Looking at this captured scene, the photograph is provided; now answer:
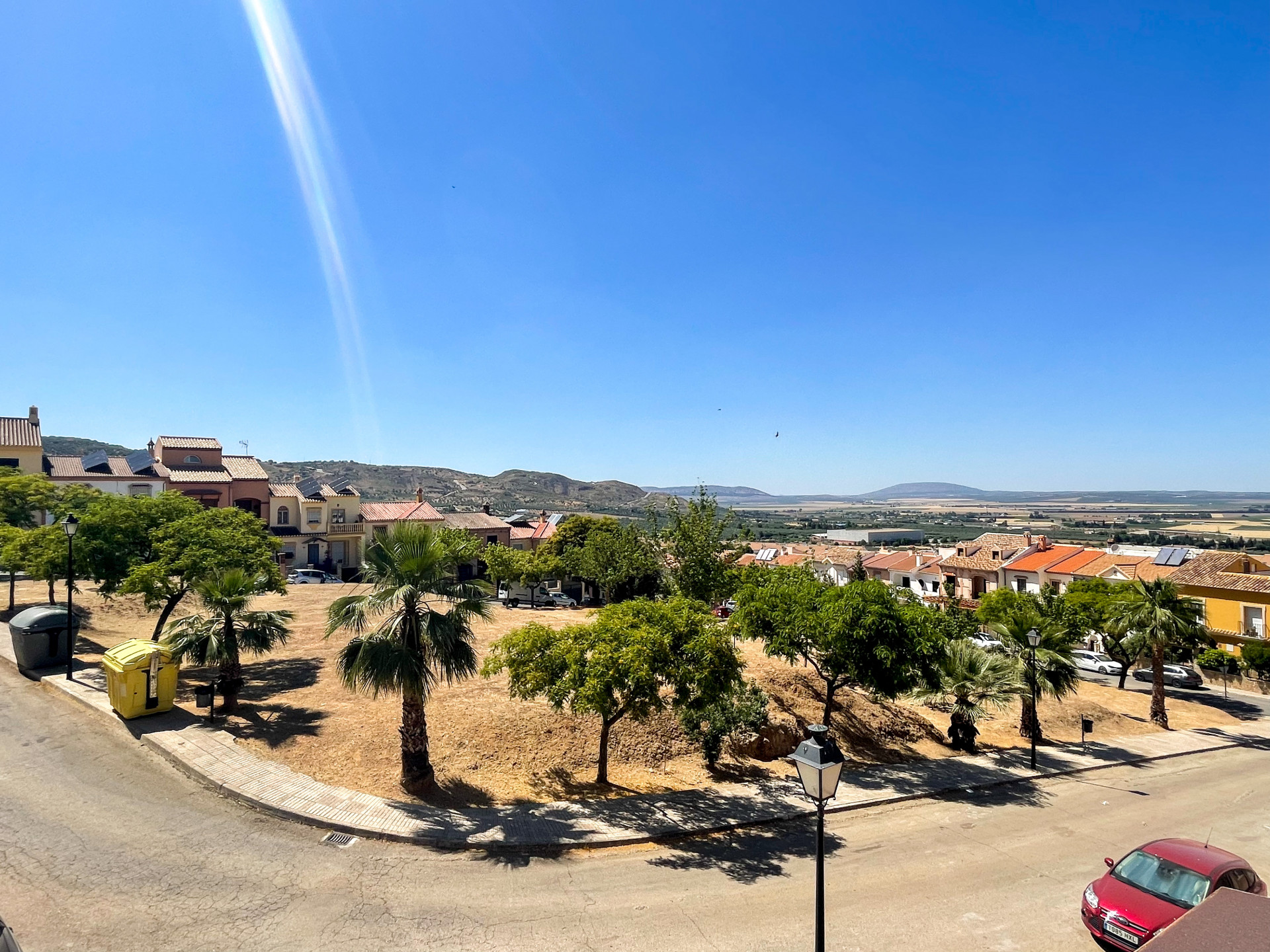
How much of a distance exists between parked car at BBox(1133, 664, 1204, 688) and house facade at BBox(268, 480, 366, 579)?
191 ft

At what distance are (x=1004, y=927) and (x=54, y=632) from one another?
25395mm

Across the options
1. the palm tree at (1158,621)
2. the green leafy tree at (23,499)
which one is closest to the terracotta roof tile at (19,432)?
the green leafy tree at (23,499)

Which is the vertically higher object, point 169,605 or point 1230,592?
point 169,605

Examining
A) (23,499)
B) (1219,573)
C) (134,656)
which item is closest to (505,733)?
(134,656)

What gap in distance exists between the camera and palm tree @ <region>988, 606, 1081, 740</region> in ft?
67.4

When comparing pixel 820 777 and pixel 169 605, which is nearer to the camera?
pixel 820 777

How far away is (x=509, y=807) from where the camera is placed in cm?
1336

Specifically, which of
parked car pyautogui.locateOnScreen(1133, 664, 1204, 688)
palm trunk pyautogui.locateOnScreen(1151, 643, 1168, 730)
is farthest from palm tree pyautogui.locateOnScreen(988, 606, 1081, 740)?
parked car pyautogui.locateOnScreen(1133, 664, 1204, 688)

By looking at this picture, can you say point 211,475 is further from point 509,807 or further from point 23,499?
point 509,807

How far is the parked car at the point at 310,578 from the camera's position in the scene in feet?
147

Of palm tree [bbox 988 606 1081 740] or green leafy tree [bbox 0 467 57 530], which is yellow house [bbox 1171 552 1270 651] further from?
green leafy tree [bbox 0 467 57 530]

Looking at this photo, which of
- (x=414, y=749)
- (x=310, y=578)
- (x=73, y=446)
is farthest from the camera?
(x=73, y=446)

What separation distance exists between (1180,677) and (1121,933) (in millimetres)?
37352

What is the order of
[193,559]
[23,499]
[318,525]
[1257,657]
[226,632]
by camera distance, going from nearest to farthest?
[226,632], [193,559], [23,499], [1257,657], [318,525]
